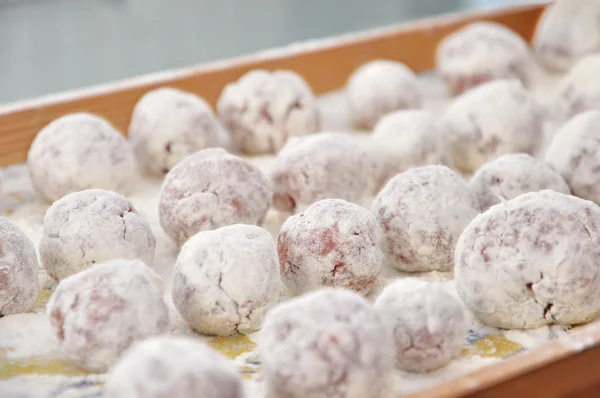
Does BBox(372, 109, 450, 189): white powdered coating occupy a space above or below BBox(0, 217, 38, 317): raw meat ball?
above

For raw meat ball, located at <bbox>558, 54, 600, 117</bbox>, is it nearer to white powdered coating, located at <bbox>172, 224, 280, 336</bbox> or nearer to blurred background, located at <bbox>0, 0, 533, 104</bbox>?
blurred background, located at <bbox>0, 0, 533, 104</bbox>

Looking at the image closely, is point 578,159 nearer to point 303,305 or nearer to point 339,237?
point 339,237

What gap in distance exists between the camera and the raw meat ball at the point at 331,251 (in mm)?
1474

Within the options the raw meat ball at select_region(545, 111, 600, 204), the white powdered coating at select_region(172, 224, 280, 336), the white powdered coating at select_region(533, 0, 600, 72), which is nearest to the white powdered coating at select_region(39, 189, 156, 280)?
the white powdered coating at select_region(172, 224, 280, 336)

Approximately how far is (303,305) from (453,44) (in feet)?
5.52

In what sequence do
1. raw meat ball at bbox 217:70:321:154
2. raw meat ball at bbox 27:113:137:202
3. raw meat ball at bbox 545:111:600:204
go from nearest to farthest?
raw meat ball at bbox 545:111:600:204, raw meat ball at bbox 27:113:137:202, raw meat ball at bbox 217:70:321:154

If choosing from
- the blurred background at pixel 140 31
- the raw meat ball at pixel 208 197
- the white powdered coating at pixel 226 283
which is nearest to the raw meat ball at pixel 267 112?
the raw meat ball at pixel 208 197

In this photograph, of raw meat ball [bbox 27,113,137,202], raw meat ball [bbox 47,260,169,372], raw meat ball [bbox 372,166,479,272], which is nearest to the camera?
raw meat ball [bbox 47,260,169,372]

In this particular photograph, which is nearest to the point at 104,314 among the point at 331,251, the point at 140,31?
the point at 331,251

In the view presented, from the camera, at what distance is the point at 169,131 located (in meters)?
2.06

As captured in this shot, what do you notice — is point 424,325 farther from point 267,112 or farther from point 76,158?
point 267,112

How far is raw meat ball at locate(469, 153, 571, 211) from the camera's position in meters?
1.68

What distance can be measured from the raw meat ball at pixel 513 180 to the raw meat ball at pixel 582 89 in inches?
24.0

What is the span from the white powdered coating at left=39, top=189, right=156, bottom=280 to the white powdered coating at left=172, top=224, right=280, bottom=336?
0.18 metres
